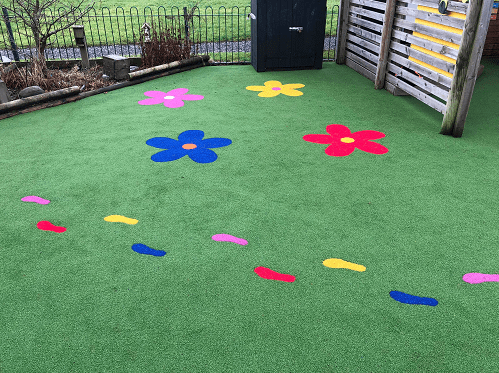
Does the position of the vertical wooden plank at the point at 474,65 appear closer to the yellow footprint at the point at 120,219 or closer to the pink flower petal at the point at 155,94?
the yellow footprint at the point at 120,219

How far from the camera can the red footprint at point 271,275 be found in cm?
A: 221

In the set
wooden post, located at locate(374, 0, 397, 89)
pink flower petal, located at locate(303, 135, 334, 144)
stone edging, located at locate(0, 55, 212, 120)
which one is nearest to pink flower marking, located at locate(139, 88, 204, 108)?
stone edging, located at locate(0, 55, 212, 120)

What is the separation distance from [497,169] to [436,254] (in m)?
1.54

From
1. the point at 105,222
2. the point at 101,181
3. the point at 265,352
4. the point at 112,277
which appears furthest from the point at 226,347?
the point at 101,181

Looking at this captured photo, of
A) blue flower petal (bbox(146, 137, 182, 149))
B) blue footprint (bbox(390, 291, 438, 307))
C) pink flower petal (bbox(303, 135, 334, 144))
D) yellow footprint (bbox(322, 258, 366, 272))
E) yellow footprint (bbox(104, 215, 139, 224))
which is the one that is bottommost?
blue footprint (bbox(390, 291, 438, 307))

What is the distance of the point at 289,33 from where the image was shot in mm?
6434

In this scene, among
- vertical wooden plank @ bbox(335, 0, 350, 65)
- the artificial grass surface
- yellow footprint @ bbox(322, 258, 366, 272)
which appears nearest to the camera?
the artificial grass surface

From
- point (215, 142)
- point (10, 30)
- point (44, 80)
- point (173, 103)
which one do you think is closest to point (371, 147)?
point (215, 142)

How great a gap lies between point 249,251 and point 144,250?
0.67 m

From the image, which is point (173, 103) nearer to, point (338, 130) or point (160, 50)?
point (160, 50)

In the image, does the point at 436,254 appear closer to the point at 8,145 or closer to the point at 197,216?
the point at 197,216

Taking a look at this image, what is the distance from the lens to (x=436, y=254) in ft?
7.80

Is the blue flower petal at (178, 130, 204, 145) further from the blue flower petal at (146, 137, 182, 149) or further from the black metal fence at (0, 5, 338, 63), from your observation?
the black metal fence at (0, 5, 338, 63)

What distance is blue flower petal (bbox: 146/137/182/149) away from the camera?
3922 mm
